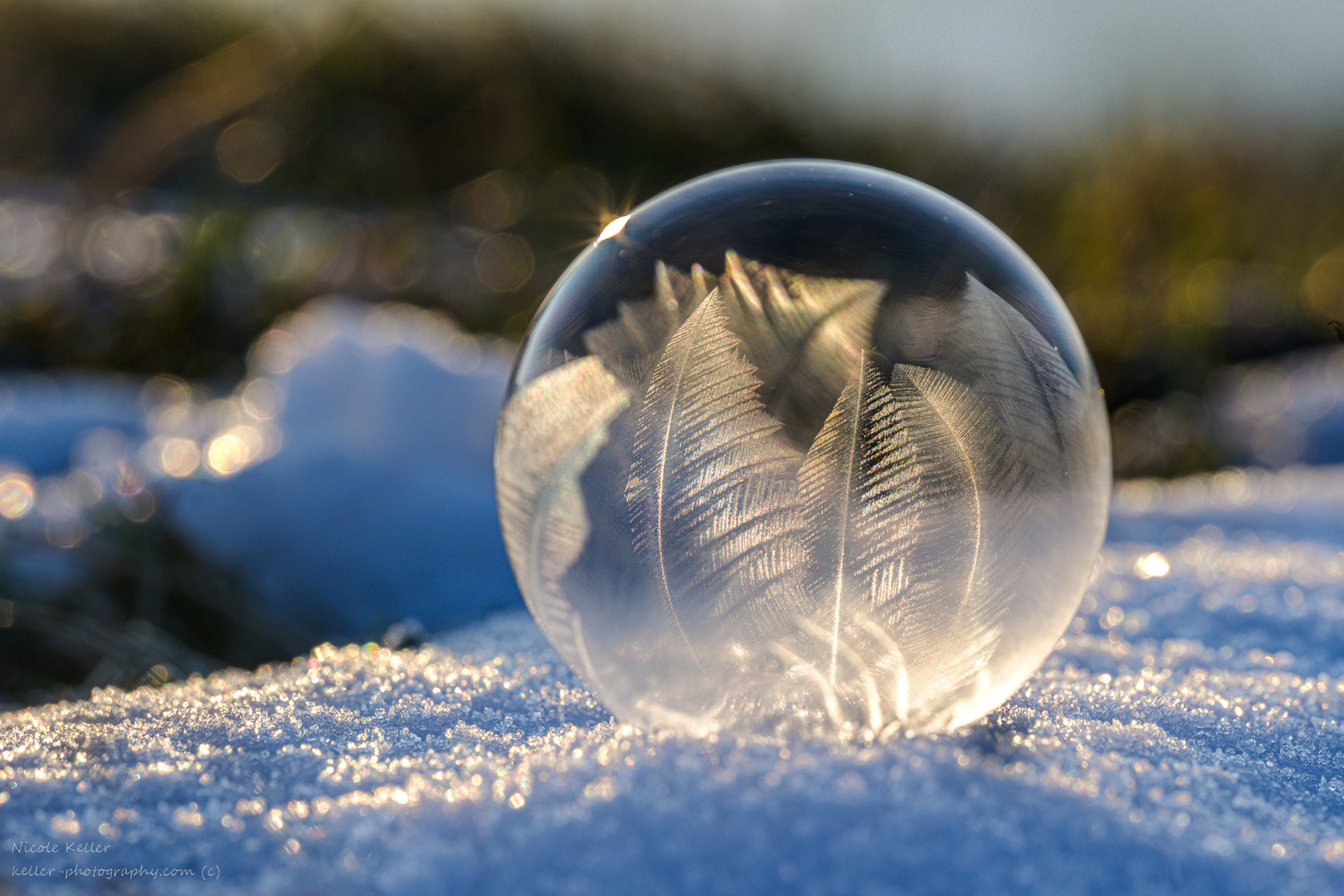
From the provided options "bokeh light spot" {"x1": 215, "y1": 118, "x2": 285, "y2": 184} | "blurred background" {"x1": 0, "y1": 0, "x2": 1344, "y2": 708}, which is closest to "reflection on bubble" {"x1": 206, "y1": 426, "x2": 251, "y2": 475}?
"blurred background" {"x1": 0, "y1": 0, "x2": 1344, "y2": 708}

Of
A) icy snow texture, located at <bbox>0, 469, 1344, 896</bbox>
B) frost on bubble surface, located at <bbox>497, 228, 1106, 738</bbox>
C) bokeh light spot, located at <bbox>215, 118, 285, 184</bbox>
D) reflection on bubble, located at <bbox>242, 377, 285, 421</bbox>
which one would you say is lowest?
icy snow texture, located at <bbox>0, 469, 1344, 896</bbox>

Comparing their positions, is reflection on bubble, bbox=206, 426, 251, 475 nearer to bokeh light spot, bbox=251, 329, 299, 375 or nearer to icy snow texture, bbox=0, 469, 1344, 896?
bokeh light spot, bbox=251, 329, 299, 375

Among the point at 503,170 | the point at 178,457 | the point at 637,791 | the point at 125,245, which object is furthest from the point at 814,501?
the point at 503,170

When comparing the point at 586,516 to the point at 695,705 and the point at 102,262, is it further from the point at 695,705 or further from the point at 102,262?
the point at 102,262

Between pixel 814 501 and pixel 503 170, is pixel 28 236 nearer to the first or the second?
pixel 503 170

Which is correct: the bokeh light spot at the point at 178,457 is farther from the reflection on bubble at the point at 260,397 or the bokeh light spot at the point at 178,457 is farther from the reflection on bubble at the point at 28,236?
the reflection on bubble at the point at 28,236

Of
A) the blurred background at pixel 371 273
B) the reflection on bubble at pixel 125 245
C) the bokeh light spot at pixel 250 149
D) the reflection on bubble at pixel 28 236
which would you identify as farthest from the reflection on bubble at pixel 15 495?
the bokeh light spot at pixel 250 149
